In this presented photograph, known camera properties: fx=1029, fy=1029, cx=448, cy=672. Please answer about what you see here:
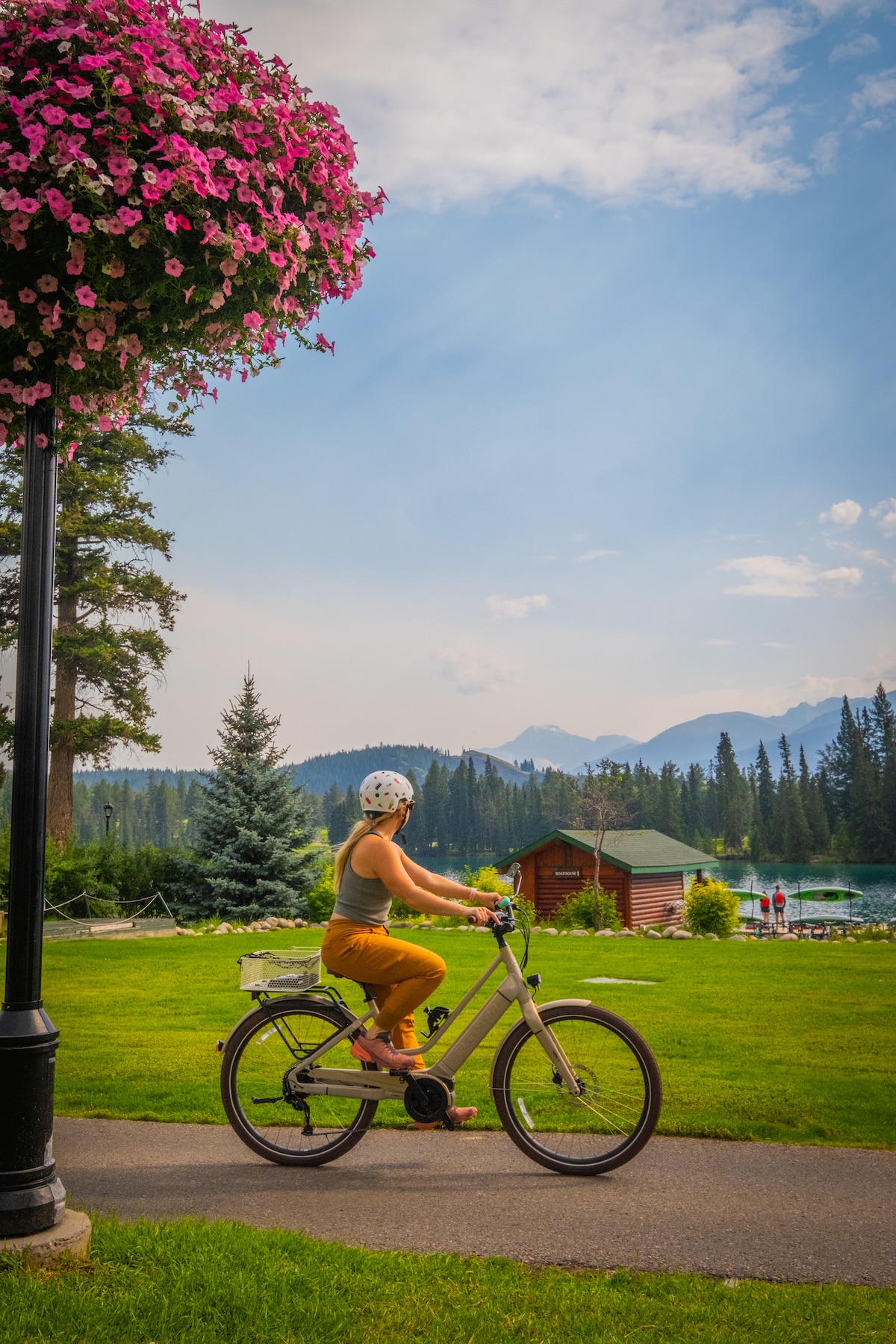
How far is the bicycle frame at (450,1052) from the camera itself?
15.6ft

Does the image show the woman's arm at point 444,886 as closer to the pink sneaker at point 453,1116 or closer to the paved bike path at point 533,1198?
the pink sneaker at point 453,1116

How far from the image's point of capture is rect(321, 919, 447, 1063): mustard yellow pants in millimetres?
4691

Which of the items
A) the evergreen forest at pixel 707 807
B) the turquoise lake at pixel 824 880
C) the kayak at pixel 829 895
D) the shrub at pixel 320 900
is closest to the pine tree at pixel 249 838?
the shrub at pixel 320 900

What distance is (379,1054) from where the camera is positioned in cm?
474

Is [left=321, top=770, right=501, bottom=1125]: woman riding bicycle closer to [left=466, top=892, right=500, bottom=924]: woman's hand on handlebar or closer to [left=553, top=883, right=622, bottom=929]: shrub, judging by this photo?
[left=466, top=892, right=500, bottom=924]: woman's hand on handlebar

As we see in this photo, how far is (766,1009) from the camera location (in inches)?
416

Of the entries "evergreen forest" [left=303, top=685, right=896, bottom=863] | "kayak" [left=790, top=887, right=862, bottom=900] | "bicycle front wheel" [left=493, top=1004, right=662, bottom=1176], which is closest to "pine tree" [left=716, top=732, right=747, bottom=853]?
"evergreen forest" [left=303, top=685, right=896, bottom=863]

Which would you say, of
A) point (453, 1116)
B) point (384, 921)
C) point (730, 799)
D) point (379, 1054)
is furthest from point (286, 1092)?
point (730, 799)

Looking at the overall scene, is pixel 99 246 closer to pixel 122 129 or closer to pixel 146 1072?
pixel 122 129

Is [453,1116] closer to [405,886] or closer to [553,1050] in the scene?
[553,1050]

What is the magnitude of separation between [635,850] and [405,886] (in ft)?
95.4

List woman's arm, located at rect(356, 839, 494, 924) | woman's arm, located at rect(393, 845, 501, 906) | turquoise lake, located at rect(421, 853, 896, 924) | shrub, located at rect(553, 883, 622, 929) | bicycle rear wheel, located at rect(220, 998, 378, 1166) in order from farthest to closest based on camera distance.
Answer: turquoise lake, located at rect(421, 853, 896, 924) → shrub, located at rect(553, 883, 622, 929) → bicycle rear wheel, located at rect(220, 998, 378, 1166) → woman's arm, located at rect(393, 845, 501, 906) → woman's arm, located at rect(356, 839, 494, 924)

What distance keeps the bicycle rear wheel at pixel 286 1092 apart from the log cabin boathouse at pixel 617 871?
25488 millimetres

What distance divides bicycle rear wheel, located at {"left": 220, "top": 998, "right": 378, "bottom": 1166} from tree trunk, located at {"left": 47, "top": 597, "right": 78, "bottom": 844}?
21920 mm
